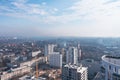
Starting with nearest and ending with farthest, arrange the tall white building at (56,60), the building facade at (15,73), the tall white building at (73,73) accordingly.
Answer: the tall white building at (73,73) → the building facade at (15,73) → the tall white building at (56,60)

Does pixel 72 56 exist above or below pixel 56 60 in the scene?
above

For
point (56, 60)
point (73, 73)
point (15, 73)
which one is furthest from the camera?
point (56, 60)

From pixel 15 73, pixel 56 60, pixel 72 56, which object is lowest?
pixel 15 73

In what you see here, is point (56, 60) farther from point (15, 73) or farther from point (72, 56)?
point (15, 73)

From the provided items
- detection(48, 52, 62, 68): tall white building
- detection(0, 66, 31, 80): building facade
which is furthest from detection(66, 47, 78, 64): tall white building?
detection(0, 66, 31, 80): building facade

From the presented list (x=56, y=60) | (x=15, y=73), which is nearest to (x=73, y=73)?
(x=15, y=73)

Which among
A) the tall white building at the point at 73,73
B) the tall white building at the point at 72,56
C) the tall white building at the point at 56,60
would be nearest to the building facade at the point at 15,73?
the tall white building at the point at 56,60

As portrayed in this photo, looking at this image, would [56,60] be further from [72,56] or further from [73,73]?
[73,73]

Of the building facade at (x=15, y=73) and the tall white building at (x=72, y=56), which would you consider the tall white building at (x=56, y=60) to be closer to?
the tall white building at (x=72, y=56)

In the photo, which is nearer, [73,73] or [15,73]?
[73,73]

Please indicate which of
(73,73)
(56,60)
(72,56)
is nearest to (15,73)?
(56,60)

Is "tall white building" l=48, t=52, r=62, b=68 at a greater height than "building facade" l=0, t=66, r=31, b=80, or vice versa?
"tall white building" l=48, t=52, r=62, b=68

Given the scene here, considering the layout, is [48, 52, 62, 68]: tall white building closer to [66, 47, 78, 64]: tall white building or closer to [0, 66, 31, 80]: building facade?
[66, 47, 78, 64]: tall white building

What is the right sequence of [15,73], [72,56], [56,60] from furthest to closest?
[72,56] → [56,60] → [15,73]
